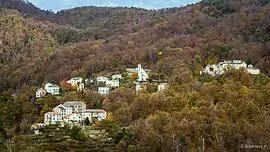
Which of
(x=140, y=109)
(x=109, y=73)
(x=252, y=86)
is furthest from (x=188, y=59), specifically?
(x=140, y=109)

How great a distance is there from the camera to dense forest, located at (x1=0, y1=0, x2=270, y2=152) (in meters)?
22.5

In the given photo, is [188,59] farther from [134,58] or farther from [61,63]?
[61,63]

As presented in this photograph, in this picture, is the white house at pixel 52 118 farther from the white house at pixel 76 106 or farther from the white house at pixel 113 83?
the white house at pixel 113 83

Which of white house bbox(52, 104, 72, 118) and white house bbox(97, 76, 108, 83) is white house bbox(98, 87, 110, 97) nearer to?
white house bbox(97, 76, 108, 83)

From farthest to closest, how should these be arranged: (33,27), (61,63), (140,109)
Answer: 1. (33,27)
2. (61,63)
3. (140,109)

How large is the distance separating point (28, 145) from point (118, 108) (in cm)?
883

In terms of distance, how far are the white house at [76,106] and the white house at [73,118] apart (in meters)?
0.45

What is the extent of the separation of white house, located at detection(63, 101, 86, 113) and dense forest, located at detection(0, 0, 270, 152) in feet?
5.99

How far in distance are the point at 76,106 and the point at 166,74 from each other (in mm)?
12029

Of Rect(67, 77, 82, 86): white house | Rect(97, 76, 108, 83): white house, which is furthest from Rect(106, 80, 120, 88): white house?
Rect(67, 77, 82, 86): white house

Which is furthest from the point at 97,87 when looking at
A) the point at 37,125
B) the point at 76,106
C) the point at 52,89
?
the point at 37,125

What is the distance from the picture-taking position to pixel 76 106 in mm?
30172

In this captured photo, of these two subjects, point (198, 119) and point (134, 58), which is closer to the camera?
point (198, 119)

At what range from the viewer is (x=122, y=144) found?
2275 cm
